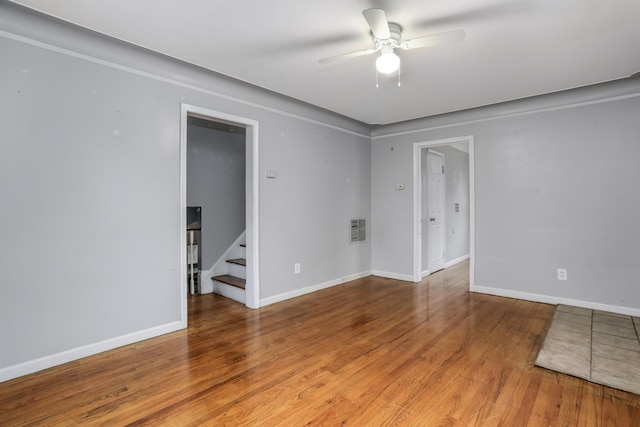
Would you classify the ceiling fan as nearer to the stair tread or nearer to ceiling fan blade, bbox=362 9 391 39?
ceiling fan blade, bbox=362 9 391 39

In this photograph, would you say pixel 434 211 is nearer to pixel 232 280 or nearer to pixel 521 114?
pixel 521 114

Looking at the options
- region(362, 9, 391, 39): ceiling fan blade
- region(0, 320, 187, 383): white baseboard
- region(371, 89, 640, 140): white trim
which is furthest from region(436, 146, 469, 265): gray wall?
region(0, 320, 187, 383): white baseboard

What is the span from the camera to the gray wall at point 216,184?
4.67 metres

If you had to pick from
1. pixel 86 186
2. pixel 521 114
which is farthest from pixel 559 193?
pixel 86 186

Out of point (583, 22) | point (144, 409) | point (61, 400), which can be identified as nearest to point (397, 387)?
point (144, 409)

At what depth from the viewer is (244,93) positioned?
3.66 metres

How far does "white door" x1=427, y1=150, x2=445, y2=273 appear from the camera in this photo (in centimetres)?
559

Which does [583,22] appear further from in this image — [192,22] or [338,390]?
[338,390]

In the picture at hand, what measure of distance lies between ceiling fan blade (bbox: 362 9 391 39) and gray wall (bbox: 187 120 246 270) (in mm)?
3179

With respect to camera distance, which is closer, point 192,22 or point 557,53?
point 192,22

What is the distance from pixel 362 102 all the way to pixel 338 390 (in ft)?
10.5

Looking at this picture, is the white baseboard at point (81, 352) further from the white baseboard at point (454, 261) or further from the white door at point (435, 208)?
the white baseboard at point (454, 261)

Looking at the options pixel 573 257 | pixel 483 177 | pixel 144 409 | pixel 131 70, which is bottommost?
pixel 144 409

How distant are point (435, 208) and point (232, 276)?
3628mm
